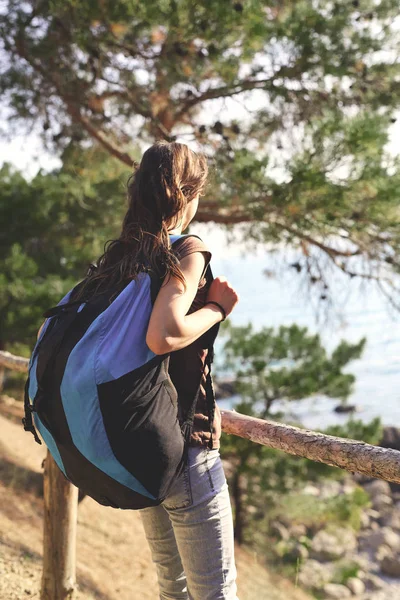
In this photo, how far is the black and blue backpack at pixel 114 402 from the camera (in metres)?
1.26

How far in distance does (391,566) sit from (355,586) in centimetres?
158

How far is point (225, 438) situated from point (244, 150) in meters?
3.89

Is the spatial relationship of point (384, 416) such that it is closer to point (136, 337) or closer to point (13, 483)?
point (13, 483)

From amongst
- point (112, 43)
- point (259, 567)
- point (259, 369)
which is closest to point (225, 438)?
point (259, 369)

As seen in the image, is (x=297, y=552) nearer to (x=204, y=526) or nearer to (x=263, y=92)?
(x=263, y=92)

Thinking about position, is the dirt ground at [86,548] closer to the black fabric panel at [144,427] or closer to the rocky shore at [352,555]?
the rocky shore at [352,555]

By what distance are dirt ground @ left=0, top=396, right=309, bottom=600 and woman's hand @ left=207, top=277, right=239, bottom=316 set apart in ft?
6.96

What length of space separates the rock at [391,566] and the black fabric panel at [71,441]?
11236 mm

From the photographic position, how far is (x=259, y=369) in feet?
27.7

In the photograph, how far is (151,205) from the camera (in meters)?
1.47

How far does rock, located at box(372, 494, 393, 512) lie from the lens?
14.4m

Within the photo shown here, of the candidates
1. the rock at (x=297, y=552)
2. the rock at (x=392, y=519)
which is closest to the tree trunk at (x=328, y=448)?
the rock at (x=297, y=552)

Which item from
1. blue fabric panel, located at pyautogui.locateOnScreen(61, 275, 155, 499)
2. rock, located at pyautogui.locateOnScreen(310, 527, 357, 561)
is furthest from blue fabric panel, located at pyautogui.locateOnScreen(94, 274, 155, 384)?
rock, located at pyautogui.locateOnScreen(310, 527, 357, 561)

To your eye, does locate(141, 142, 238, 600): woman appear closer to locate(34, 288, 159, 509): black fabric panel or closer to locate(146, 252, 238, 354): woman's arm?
locate(146, 252, 238, 354): woman's arm
